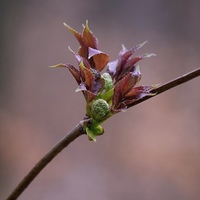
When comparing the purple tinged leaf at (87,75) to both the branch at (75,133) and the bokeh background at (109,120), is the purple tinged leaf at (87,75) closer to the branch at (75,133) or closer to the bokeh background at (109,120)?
the branch at (75,133)

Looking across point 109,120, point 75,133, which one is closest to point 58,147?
point 75,133

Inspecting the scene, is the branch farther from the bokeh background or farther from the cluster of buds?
the bokeh background

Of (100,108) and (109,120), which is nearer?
(100,108)

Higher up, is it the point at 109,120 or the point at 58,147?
the point at 58,147

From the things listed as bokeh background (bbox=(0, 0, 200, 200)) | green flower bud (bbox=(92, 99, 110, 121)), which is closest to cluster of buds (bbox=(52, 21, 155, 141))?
green flower bud (bbox=(92, 99, 110, 121))

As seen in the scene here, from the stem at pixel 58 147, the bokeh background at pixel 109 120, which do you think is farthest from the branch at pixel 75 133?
the bokeh background at pixel 109 120

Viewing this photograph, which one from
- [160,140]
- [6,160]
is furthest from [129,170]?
[6,160]

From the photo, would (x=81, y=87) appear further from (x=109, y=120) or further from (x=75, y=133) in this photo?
(x=109, y=120)

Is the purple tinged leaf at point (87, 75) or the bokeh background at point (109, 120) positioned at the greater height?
the purple tinged leaf at point (87, 75)

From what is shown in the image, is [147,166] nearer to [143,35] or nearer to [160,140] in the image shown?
[160,140]
